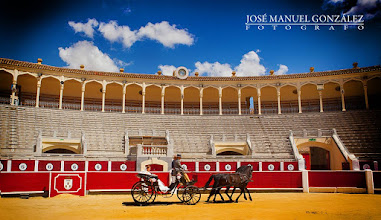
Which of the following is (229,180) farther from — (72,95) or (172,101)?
(72,95)

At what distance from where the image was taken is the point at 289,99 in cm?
3177

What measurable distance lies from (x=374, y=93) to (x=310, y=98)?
5505 mm

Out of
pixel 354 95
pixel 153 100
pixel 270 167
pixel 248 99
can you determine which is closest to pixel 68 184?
pixel 270 167

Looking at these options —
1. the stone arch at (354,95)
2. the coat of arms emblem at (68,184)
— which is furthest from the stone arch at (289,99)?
the coat of arms emblem at (68,184)

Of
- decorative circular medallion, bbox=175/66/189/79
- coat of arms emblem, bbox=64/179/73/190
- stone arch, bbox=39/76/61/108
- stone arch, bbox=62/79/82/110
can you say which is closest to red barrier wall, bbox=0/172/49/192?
coat of arms emblem, bbox=64/179/73/190

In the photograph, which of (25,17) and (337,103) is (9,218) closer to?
(25,17)

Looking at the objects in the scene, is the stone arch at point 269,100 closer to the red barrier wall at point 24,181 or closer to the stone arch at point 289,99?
the stone arch at point 289,99

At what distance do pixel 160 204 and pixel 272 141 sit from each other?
15.0 meters

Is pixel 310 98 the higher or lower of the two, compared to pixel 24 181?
higher

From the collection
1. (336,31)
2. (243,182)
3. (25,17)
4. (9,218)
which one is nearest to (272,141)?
(336,31)

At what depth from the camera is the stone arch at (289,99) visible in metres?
30.6

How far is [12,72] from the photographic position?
24.9m

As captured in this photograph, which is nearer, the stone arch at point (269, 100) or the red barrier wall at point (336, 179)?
the red barrier wall at point (336, 179)

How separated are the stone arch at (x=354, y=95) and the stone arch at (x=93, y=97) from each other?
21.6m
